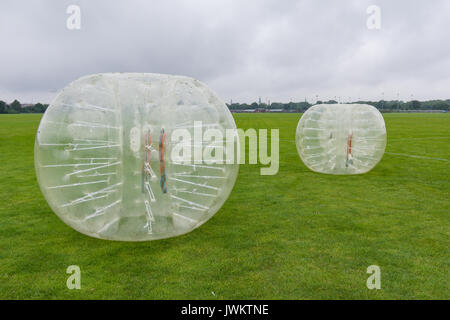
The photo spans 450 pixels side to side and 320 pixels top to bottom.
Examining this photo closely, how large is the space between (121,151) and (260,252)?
2212 millimetres

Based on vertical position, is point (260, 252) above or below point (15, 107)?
below

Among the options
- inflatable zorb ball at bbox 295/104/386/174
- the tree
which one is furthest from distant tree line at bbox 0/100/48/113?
inflatable zorb ball at bbox 295/104/386/174

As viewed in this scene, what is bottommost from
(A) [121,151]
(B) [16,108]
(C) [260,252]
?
(C) [260,252]

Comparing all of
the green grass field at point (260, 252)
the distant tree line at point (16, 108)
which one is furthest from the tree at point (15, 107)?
the green grass field at point (260, 252)

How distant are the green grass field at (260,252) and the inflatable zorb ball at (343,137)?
1.77m

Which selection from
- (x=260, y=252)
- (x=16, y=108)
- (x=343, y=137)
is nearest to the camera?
(x=260, y=252)

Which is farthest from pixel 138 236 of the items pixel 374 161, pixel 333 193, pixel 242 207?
pixel 374 161

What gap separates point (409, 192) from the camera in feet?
25.2

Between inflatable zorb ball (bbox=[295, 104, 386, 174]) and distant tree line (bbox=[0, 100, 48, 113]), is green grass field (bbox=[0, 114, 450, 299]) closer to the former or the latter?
inflatable zorb ball (bbox=[295, 104, 386, 174])

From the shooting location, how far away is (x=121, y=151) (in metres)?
4.16

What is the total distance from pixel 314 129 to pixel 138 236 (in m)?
6.22

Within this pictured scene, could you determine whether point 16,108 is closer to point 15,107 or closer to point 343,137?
point 15,107

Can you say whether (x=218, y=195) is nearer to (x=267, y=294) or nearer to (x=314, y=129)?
(x=267, y=294)

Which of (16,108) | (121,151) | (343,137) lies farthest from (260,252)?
(16,108)
